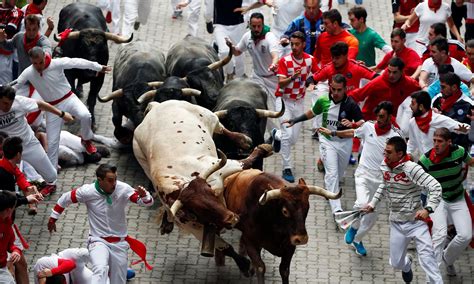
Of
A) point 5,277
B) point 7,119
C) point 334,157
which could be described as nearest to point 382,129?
point 334,157

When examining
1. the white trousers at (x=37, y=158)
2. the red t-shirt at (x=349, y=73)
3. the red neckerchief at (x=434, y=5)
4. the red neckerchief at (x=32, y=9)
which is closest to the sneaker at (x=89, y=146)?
the white trousers at (x=37, y=158)

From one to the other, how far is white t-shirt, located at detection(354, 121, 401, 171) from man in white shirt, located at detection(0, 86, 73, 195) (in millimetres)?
4024

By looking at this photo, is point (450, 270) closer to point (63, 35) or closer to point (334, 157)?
point (334, 157)

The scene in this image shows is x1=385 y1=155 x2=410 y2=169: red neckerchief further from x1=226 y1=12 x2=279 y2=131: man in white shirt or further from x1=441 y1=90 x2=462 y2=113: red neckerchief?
x1=226 y1=12 x2=279 y2=131: man in white shirt

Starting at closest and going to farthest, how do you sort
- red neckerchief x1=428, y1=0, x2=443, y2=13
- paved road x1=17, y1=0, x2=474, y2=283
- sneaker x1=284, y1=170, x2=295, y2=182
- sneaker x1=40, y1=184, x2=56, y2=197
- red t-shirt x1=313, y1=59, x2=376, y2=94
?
1. paved road x1=17, y1=0, x2=474, y2=283
2. sneaker x1=40, y1=184, x2=56, y2=197
3. red t-shirt x1=313, y1=59, x2=376, y2=94
4. sneaker x1=284, y1=170, x2=295, y2=182
5. red neckerchief x1=428, y1=0, x2=443, y2=13

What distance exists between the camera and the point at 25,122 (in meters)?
19.5

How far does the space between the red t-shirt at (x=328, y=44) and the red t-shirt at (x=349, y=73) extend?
3.05ft

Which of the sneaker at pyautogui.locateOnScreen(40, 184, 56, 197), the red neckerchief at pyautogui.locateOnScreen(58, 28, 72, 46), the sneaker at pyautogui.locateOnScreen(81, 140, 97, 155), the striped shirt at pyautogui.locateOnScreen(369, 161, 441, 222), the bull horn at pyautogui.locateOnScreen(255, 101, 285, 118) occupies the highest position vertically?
the striped shirt at pyautogui.locateOnScreen(369, 161, 441, 222)

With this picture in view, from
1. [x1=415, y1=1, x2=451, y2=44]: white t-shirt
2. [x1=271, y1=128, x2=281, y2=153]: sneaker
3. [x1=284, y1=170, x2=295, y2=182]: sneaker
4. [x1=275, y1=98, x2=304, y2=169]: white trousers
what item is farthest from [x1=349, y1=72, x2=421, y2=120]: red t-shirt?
[x1=415, y1=1, x2=451, y2=44]: white t-shirt

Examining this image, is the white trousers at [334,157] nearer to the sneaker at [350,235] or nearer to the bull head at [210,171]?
the sneaker at [350,235]

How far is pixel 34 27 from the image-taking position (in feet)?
69.8

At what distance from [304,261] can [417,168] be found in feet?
7.85

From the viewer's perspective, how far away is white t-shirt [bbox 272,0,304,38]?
24312 millimetres

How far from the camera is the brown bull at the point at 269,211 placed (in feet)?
54.6
